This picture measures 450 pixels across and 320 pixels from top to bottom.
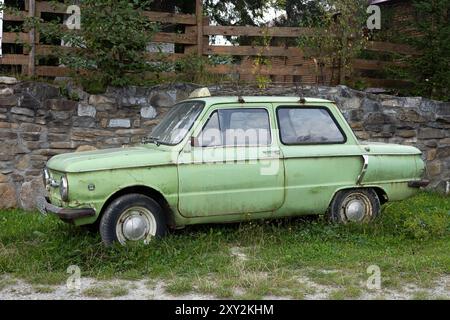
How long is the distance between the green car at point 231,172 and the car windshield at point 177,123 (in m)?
0.02

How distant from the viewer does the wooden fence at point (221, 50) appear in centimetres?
902

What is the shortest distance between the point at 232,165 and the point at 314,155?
1027 millimetres

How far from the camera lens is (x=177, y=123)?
6504 millimetres

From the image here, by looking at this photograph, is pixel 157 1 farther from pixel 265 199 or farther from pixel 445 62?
pixel 265 199

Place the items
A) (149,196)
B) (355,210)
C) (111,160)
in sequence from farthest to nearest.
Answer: (355,210) < (149,196) < (111,160)

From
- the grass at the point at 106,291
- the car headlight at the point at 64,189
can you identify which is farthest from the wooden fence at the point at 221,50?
the grass at the point at 106,291

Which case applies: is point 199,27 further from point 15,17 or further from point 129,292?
point 129,292

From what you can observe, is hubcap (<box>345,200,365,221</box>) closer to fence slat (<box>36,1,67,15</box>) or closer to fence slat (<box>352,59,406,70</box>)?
fence slat (<box>352,59,406,70</box>)

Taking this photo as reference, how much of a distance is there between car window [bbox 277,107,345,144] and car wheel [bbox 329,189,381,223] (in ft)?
2.20

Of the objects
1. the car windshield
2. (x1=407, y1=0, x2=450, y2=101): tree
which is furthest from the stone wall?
the car windshield

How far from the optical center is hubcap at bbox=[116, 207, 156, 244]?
582 cm

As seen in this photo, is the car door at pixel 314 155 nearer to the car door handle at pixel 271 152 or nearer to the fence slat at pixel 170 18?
the car door handle at pixel 271 152

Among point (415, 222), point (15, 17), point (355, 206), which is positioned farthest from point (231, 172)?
point (15, 17)
